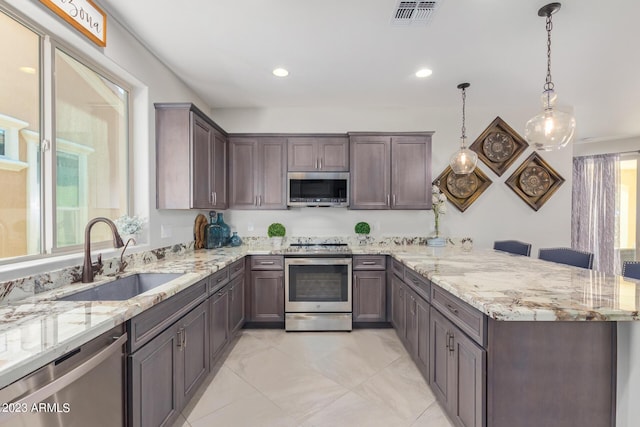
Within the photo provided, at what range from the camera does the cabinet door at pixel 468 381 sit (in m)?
1.38

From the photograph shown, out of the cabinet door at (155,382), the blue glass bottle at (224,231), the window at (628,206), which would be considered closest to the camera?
the cabinet door at (155,382)

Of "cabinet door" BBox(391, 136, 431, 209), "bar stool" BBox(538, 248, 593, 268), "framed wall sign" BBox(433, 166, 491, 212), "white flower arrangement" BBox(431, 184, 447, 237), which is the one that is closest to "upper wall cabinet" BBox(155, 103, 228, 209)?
"cabinet door" BBox(391, 136, 431, 209)

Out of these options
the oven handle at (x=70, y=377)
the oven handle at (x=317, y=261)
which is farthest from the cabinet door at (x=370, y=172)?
the oven handle at (x=70, y=377)

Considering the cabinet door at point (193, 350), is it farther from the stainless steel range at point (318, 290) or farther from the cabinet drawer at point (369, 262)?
the cabinet drawer at point (369, 262)

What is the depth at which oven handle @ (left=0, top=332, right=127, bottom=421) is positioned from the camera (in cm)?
86

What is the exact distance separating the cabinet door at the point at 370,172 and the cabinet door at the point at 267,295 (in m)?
1.31

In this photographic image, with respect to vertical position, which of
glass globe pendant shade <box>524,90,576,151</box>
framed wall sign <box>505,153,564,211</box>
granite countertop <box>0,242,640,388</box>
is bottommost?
granite countertop <box>0,242,640,388</box>

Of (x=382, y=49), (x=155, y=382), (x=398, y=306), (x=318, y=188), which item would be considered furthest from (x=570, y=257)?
(x=155, y=382)

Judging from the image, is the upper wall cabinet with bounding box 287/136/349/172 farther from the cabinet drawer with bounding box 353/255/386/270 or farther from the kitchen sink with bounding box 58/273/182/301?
the kitchen sink with bounding box 58/273/182/301

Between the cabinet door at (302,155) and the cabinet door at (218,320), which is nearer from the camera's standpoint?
the cabinet door at (218,320)

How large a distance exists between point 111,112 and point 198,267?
1.45 m

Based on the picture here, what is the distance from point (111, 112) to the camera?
Answer: 91.5 inches

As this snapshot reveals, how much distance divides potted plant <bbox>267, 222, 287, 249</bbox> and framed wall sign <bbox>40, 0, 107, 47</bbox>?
2.47 metres

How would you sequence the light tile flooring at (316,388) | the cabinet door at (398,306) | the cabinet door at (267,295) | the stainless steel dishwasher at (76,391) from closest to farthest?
1. the stainless steel dishwasher at (76,391)
2. the light tile flooring at (316,388)
3. the cabinet door at (398,306)
4. the cabinet door at (267,295)
